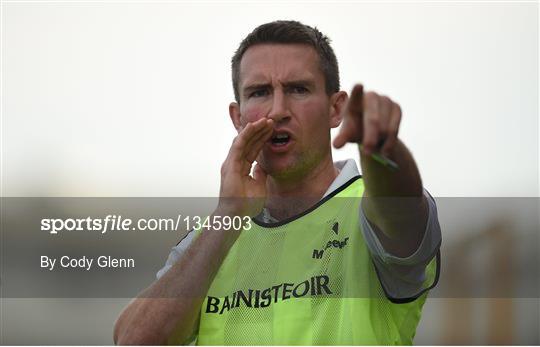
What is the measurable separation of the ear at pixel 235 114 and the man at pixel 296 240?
4 cm

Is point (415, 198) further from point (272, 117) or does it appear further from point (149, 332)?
point (149, 332)

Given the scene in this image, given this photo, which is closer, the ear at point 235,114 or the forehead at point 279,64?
the forehead at point 279,64

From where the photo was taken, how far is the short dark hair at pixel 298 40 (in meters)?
3.63

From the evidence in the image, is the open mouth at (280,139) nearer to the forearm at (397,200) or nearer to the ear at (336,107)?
the ear at (336,107)

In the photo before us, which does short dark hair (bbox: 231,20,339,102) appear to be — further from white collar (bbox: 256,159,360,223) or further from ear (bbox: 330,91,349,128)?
white collar (bbox: 256,159,360,223)

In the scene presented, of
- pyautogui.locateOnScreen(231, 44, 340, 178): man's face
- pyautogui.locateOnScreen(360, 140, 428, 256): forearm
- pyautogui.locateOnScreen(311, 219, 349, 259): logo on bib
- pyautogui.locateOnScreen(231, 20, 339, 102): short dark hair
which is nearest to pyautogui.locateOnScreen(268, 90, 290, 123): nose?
pyautogui.locateOnScreen(231, 44, 340, 178): man's face

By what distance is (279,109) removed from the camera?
3.31m

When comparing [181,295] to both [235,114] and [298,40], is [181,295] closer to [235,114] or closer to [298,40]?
[235,114]

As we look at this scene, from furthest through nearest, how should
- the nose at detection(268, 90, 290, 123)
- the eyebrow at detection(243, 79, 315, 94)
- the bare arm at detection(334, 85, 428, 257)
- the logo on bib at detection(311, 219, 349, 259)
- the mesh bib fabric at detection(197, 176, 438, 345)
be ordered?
the eyebrow at detection(243, 79, 315, 94), the nose at detection(268, 90, 290, 123), the logo on bib at detection(311, 219, 349, 259), the mesh bib fabric at detection(197, 176, 438, 345), the bare arm at detection(334, 85, 428, 257)

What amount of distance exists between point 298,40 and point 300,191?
0.67 meters

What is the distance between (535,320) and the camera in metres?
11.4

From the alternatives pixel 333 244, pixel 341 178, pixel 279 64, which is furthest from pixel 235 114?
pixel 333 244

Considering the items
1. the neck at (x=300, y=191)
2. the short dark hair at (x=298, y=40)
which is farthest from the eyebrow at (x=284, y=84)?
the neck at (x=300, y=191)

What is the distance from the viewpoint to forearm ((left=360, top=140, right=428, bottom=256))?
253 cm
